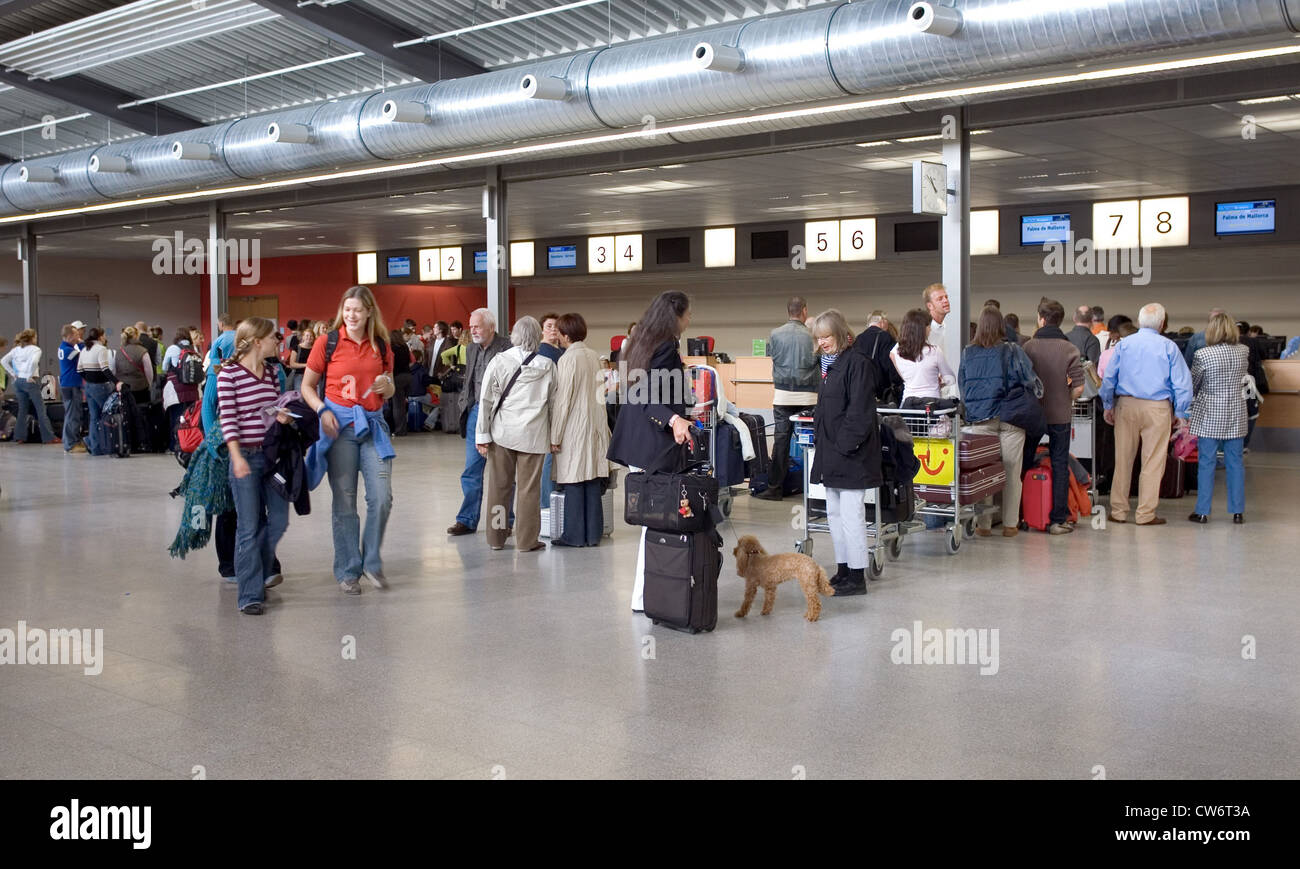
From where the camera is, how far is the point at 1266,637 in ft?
17.6

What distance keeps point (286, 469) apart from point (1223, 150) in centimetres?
1067

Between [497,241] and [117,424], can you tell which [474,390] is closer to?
[497,241]

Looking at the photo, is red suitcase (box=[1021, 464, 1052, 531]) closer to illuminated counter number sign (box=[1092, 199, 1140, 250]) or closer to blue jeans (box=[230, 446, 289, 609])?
blue jeans (box=[230, 446, 289, 609])

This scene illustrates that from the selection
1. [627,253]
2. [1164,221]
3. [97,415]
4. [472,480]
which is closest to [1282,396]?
[1164,221]

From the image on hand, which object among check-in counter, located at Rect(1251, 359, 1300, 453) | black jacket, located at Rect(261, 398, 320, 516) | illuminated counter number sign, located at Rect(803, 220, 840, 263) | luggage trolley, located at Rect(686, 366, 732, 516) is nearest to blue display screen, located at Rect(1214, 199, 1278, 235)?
check-in counter, located at Rect(1251, 359, 1300, 453)

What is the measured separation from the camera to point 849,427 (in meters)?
6.11

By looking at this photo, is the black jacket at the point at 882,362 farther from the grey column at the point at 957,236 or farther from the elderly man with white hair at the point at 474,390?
the elderly man with white hair at the point at 474,390

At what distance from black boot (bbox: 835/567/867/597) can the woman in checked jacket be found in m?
3.83

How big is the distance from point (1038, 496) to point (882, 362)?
1.76 meters

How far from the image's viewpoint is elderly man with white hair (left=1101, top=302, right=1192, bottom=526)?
28.0 feet

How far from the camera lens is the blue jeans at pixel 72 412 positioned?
15266 mm

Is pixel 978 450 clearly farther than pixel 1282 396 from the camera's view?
No

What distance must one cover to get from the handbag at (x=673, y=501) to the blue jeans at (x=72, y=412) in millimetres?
12162

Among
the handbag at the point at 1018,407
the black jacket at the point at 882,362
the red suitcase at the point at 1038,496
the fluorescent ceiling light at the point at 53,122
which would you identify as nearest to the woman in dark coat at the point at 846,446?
the black jacket at the point at 882,362
